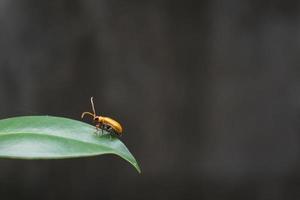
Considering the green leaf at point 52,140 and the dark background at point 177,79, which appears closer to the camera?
the green leaf at point 52,140

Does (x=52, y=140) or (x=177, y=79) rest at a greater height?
(x=52, y=140)

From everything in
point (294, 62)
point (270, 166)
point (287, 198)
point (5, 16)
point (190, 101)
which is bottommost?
point (287, 198)

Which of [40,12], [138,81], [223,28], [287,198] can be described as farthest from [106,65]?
[287,198]

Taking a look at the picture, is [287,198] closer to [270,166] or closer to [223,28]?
[270,166]

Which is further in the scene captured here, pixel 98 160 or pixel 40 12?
pixel 98 160
